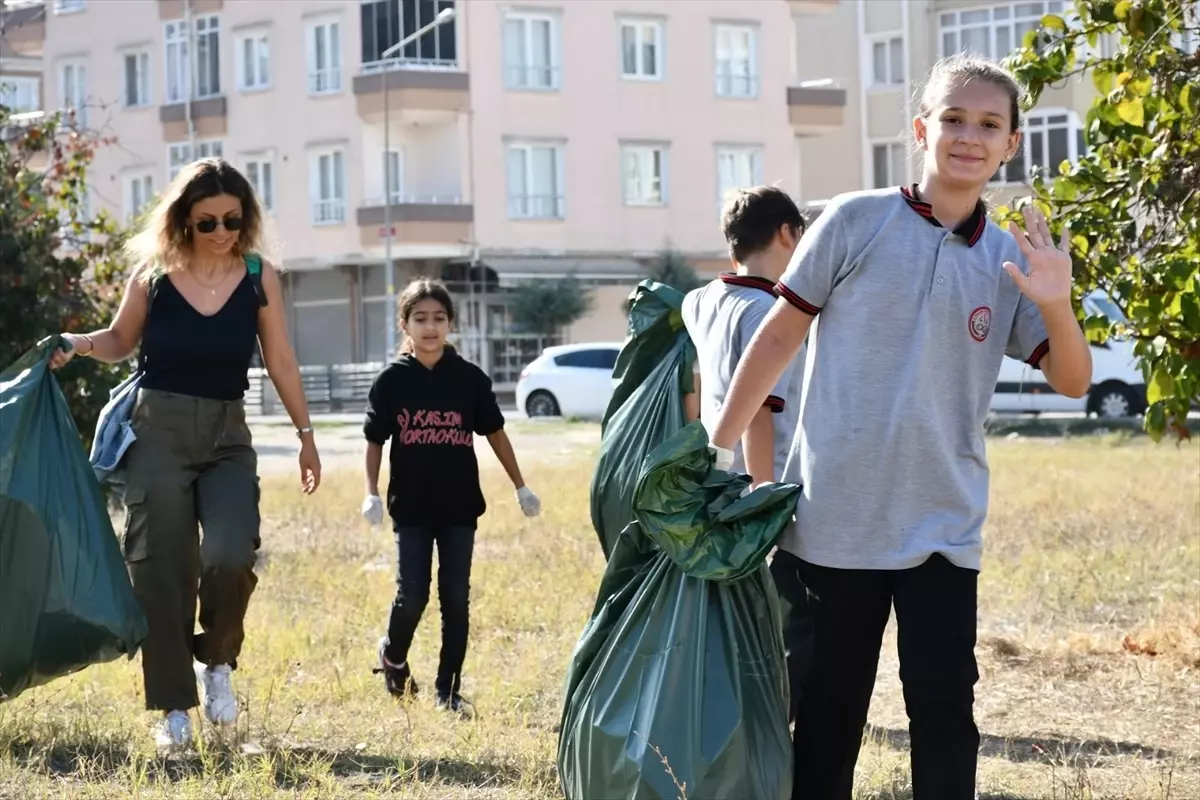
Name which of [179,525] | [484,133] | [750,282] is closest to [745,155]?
[484,133]

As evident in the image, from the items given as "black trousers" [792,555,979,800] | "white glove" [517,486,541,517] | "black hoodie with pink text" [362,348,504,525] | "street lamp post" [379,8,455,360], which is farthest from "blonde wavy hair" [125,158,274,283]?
"street lamp post" [379,8,455,360]

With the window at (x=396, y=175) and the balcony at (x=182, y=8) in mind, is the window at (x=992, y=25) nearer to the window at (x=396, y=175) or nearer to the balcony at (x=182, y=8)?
the window at (x=396, y=175)

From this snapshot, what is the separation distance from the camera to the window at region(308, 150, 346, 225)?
42688 mm

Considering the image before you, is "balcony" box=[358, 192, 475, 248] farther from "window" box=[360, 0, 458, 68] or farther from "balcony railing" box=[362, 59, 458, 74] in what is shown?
"window" box=[360, 0, 458, 68]

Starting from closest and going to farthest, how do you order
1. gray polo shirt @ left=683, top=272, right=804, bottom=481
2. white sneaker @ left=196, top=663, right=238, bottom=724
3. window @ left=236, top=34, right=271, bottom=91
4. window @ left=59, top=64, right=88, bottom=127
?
1. gray polo shirt @ left=683, top=272, right=804, bottom=481
2. white sneaker @ left=196, top=663, right=238, bottom=724
3. window @ left=236, top=34, right=271, bottom=91
4. window @ left=59, top=64, right=88, bottom=127

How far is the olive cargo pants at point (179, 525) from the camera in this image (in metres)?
5.62

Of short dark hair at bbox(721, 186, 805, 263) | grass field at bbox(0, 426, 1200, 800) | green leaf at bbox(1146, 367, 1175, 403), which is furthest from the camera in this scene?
green leaf at bbox(1146, 367, 1175, 403)

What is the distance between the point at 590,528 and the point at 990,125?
859 centimetres

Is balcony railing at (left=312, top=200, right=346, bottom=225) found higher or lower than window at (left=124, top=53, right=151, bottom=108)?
lower

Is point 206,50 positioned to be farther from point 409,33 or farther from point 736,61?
point 736,61

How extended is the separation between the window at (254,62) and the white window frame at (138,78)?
3.41m

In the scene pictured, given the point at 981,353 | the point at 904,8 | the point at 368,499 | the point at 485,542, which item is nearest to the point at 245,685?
the point at 368,499

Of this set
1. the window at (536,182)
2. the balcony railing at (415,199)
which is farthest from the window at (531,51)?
the balcony railing at (415,199)

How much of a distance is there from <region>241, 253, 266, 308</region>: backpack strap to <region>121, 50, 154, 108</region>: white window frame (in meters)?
43.0
